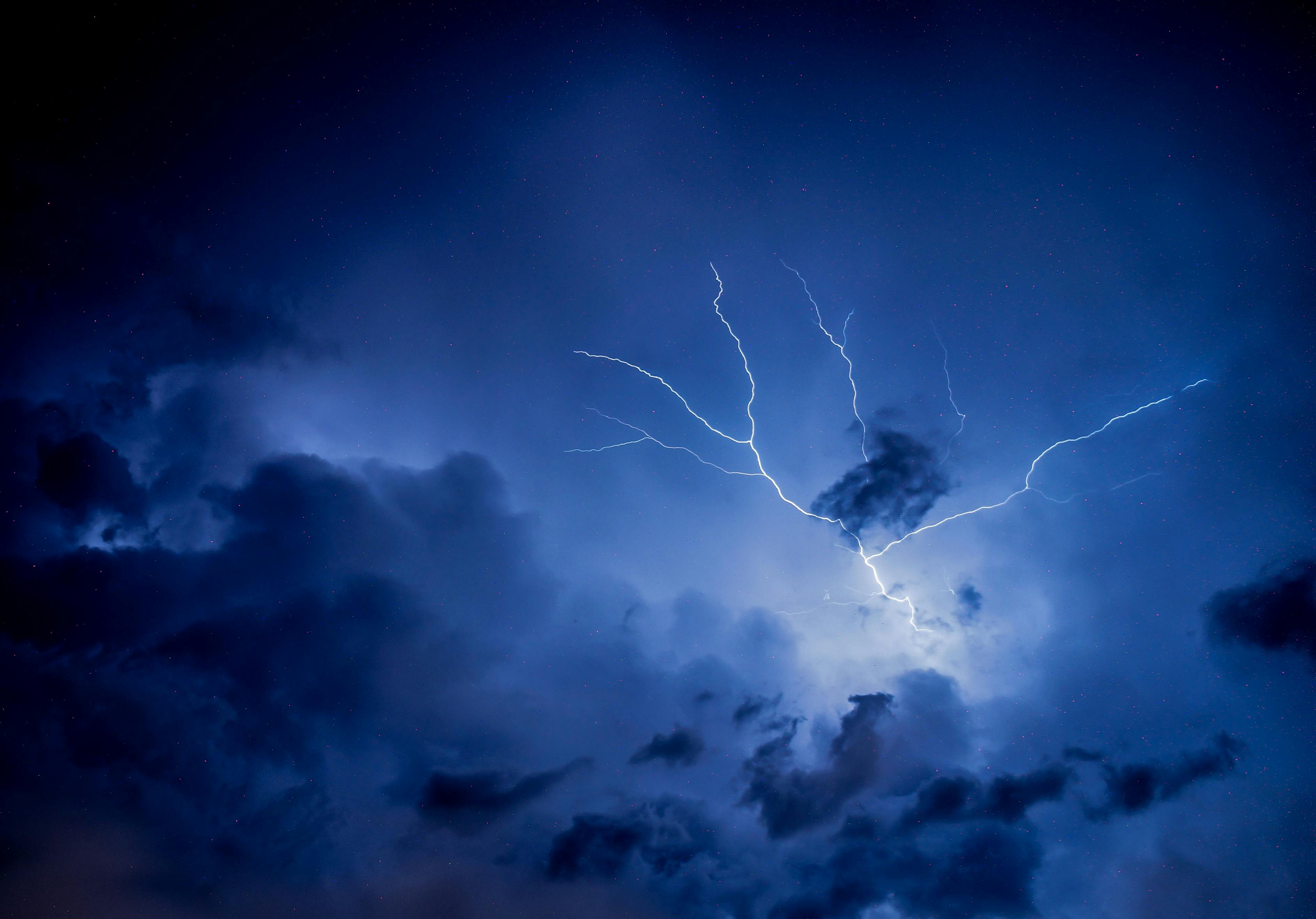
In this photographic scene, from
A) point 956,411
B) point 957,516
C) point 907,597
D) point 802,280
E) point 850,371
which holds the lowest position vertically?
point 907,597

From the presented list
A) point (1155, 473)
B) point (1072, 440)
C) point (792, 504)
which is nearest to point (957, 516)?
point (1072, 440)

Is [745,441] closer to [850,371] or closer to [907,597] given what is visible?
[850,371]

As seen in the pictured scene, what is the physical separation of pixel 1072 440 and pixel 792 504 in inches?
315

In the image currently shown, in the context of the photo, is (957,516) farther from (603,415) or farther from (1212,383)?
(603,415)

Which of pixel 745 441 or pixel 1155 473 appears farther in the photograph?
pixel 1155 473

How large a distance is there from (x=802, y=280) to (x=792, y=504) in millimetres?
6054

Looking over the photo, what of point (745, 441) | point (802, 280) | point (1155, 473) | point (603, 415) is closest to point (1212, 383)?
point (1155, 473)

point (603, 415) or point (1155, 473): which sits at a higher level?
point (603, 415)

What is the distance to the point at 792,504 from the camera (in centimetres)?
1432

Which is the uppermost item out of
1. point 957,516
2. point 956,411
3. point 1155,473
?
point 956,411

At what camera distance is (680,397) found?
567 inches

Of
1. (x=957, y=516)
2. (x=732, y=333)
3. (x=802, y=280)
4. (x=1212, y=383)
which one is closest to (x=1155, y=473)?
(x=1212, y=383)

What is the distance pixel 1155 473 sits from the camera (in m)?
14.9

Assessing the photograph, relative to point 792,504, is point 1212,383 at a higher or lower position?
higher
